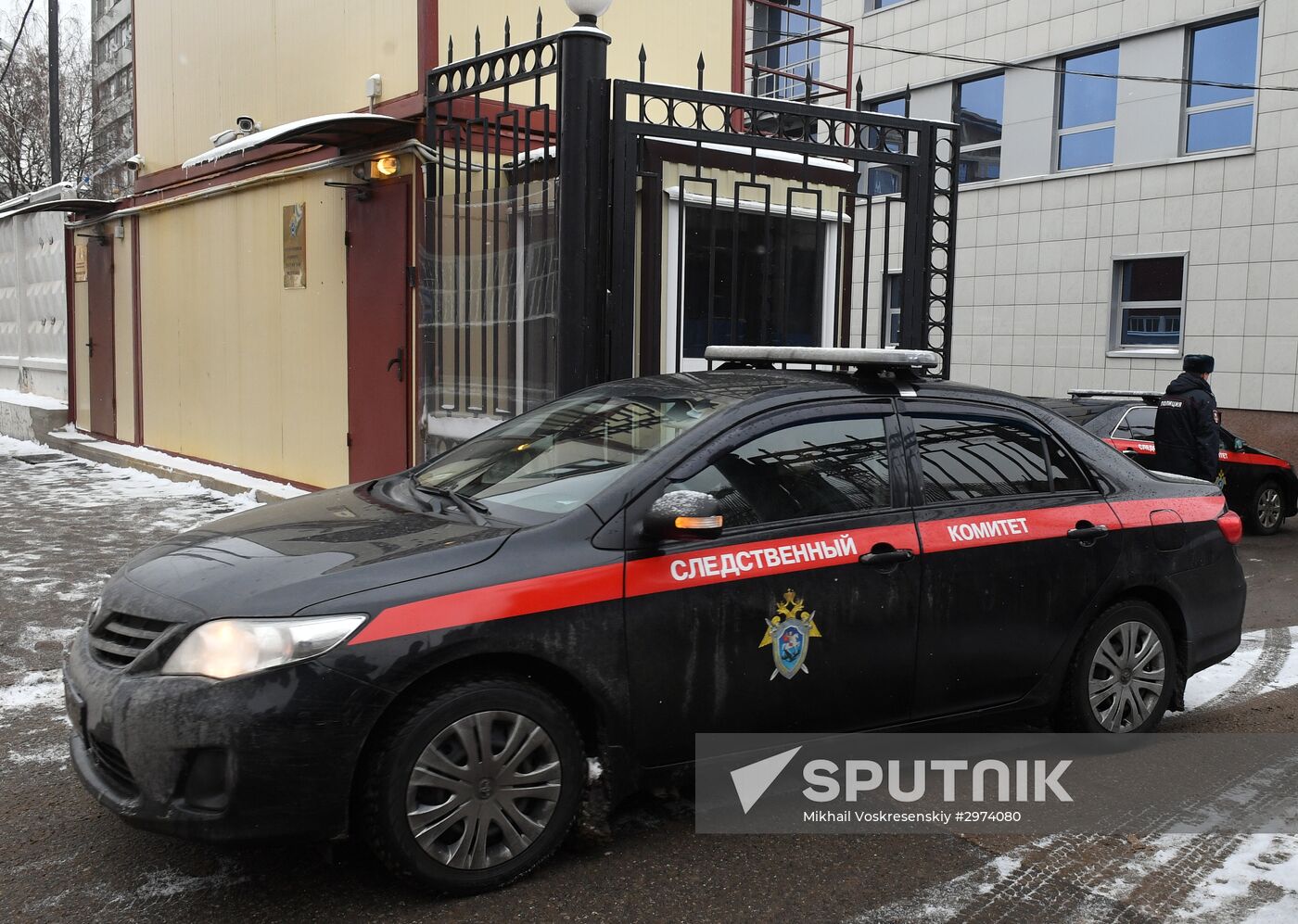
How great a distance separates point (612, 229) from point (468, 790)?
4317 mm

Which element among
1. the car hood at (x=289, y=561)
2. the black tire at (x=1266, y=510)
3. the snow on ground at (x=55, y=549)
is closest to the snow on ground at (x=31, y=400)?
the snow on ground at (x=55, y=549)

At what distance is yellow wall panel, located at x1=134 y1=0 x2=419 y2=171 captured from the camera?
9422 mm

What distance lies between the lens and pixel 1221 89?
16.2m

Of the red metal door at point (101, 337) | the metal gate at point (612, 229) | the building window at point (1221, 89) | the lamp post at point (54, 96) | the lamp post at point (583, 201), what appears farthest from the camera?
the lamp post at point (54, 96)

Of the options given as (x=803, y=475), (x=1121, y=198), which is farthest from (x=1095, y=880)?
(x=1121, y=198)

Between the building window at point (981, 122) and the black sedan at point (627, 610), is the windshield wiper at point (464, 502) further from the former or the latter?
the building window at point (981, 122)

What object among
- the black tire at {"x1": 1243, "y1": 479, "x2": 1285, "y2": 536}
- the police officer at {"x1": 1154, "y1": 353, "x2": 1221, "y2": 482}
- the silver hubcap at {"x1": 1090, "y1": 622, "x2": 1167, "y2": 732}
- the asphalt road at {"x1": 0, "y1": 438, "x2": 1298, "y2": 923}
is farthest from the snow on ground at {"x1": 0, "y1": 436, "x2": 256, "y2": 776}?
the black tire at {"x1": 1243, "y1": 479, "x2": 1285, "y2": 536}

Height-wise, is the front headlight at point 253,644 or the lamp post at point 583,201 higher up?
the lamp post at point 583,201

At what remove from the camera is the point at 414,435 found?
9.22m

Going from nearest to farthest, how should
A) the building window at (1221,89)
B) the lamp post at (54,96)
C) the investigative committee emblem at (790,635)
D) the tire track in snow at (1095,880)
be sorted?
the tire track in snow at (1095,880) < the investigative committee emblem at (790,635) < the building window at (1221,89) < the lamp post at (54,96)

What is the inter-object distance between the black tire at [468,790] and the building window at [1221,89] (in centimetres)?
1571

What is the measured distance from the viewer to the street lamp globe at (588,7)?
22.4ft

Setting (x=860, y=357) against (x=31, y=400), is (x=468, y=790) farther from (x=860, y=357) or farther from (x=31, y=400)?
(x=31, y=400)

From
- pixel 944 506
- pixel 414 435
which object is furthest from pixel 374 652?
pixel 414 435
